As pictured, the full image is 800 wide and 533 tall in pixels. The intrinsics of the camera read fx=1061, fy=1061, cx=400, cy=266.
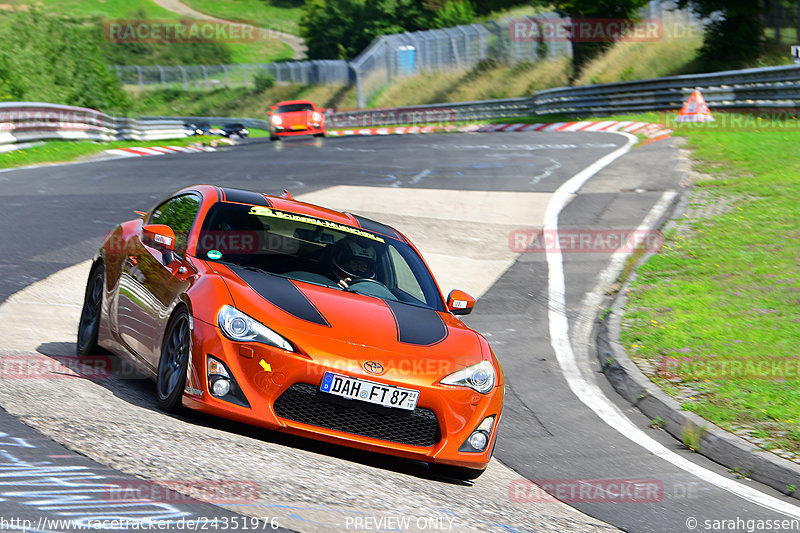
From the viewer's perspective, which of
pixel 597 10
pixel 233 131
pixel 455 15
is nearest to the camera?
pixel 597 10

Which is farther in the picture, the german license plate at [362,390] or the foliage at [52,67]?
the foliage at [52,67]

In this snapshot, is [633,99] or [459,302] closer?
[459,302]

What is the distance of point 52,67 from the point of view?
42.9 metres

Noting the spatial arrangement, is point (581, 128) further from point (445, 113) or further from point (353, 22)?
point (353, 22)

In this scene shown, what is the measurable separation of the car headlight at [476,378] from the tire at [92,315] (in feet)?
10.1

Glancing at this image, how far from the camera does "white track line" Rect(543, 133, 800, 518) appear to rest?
656cm

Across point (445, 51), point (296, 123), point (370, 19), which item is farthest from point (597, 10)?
point (370, 19)

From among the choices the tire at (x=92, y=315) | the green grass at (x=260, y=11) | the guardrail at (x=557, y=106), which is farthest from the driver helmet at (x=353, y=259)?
the green grass at (x=260, y=11)

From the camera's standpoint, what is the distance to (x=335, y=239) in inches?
293

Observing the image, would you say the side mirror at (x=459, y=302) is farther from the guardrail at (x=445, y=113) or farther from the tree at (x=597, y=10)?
the tree at (x=597, y=10)

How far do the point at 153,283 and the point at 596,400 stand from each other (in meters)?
3.75

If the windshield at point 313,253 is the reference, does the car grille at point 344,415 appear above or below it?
below

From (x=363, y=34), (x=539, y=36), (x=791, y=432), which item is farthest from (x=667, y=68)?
(x=363, y=34)

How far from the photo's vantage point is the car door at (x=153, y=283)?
22.1ft
